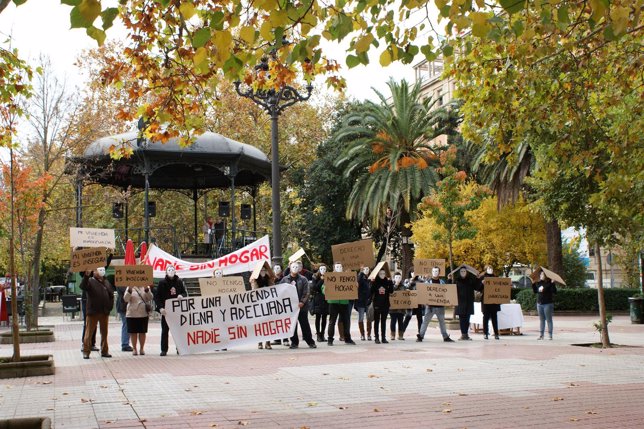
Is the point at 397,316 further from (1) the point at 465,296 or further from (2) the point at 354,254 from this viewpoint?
(2) the point at 354,254

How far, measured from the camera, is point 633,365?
42.5 ft

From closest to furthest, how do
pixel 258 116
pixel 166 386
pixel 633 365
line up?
pixel 166 386
pixel 633 365
pixel 258 116

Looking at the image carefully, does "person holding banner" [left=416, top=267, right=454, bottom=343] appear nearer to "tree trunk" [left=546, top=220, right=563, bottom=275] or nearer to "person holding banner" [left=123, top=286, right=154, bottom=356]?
"person holding banner" [left=123, top=286, right=154, bottom=356]

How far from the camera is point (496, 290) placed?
18.9 metres

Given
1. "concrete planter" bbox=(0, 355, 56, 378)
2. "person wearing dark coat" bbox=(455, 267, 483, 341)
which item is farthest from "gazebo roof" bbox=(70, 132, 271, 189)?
"concrete planter" bbox=(0, 355, 56, 378)

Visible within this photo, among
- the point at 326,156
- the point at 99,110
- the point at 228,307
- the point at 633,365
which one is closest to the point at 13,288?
the point at 228,307

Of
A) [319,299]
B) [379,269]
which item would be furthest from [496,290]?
[319,299]

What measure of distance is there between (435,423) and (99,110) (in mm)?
32634

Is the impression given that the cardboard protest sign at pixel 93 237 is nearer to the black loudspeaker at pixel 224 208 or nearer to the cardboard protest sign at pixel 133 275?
the cardboard protest sign at pixel 133 275

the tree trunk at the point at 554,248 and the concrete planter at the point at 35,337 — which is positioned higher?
the tree trunk at the point at 554,248

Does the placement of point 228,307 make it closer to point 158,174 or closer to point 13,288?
point 13,288

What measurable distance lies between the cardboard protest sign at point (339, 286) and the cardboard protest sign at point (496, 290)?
362 cm

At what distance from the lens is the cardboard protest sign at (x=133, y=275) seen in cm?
1566

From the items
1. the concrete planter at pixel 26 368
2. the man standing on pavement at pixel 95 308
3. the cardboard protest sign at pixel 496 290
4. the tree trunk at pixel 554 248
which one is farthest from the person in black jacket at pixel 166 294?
the tree trunk at pixel 554 248
